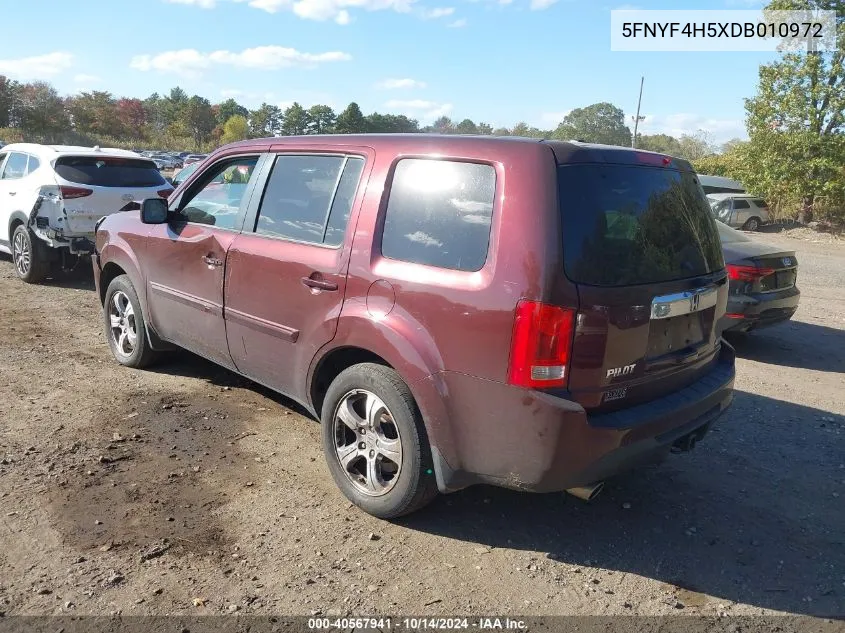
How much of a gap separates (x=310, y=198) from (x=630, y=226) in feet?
5.90

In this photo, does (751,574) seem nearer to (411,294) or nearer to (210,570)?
(411,294)

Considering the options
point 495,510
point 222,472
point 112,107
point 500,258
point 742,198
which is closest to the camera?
point 500,258

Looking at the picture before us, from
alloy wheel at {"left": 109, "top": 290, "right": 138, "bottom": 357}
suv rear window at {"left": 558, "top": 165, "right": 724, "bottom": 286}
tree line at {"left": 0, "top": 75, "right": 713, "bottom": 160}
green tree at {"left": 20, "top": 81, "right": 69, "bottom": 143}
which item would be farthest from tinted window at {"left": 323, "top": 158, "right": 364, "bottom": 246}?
green tree at {"left": 20, "top": 81, "right": 69, "bottom": 143}

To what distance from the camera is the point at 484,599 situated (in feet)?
9.36

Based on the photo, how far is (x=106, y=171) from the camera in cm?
878

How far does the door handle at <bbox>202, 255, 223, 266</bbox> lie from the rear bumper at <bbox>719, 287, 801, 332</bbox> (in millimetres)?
4837

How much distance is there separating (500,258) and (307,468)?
191cm

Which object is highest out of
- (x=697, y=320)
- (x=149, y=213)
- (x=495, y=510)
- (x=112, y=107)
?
(x=112, y=107)

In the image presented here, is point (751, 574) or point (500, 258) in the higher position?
point (500, 258)

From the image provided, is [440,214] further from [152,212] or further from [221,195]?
[152,212]

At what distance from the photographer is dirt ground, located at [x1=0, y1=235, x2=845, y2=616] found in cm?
286

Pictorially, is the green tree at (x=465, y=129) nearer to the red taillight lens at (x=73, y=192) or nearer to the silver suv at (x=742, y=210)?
the red taillight lens at (x=73, y=192)

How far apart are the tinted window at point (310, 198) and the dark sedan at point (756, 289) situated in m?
4.49

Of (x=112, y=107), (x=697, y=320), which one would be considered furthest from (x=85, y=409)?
(x=112, y=107)
